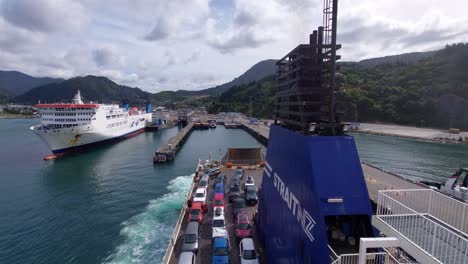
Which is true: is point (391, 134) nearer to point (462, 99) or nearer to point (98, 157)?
point (462, 99)

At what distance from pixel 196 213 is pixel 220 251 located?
15.5ft

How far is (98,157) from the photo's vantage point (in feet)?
154

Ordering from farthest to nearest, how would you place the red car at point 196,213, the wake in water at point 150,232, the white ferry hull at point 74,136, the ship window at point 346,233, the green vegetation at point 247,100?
1. the green vegetation at point 247,100
2. the white ferry hull at point 74,136
3. the red car at point 196,213
4. the wake in water at point 150,232
5. the ship window at point 346,233

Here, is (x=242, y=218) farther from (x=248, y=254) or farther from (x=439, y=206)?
(x=439, y=206)

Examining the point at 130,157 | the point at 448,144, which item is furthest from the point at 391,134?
the point at 130,157

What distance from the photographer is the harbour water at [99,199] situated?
1773 centimetres

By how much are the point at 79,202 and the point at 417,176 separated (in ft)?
133

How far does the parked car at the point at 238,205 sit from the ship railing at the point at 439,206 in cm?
1243

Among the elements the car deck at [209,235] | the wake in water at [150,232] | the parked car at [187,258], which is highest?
the parked car at [187,258]

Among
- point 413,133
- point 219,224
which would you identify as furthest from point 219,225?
point 413,133

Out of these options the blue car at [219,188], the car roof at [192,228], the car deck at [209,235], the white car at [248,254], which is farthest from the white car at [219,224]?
the blue car at [219,188]

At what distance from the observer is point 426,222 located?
5105 millimetres

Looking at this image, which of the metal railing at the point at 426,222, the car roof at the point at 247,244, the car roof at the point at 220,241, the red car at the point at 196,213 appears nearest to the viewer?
the metal railing at the point at 426,222

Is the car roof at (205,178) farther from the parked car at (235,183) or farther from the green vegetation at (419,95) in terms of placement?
the green vegetation at (419,95)
